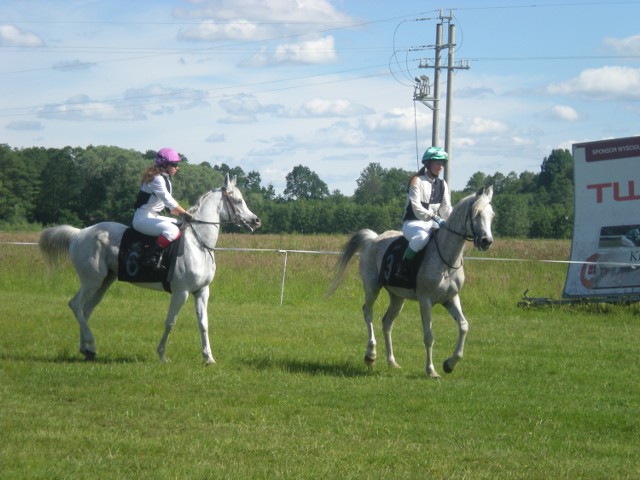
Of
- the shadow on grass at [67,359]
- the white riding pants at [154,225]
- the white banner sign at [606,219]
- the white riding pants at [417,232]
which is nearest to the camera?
the white riding pants at [417,232]

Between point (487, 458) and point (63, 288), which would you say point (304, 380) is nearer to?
point (487, 458)

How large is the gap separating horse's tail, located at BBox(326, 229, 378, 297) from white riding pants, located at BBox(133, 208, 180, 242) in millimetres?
2505

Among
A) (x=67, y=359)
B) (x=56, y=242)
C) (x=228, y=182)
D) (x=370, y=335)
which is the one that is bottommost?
(x=67, y=359)

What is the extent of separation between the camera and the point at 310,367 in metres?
12.0

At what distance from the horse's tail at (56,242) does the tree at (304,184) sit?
274 ft

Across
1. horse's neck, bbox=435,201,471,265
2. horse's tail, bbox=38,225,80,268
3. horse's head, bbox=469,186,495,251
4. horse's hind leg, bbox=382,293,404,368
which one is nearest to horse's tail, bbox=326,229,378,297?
horse's hind leg, bbox=382,293,404,368

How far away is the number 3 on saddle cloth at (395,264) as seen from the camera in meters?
11.6

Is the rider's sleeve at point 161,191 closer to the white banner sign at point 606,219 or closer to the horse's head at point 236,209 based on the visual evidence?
the horse's head at point 236,209

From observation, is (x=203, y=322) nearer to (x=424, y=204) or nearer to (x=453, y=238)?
(x=424, y=204)

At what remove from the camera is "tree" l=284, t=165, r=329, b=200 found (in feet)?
320

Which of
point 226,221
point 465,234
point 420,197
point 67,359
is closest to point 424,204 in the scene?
point 420,197

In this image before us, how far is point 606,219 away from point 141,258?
1223cm

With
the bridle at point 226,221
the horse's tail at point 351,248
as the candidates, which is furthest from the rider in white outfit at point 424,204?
the bridle at point 226,221

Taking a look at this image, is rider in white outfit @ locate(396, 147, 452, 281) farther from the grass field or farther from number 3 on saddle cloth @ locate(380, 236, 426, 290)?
the grass field
